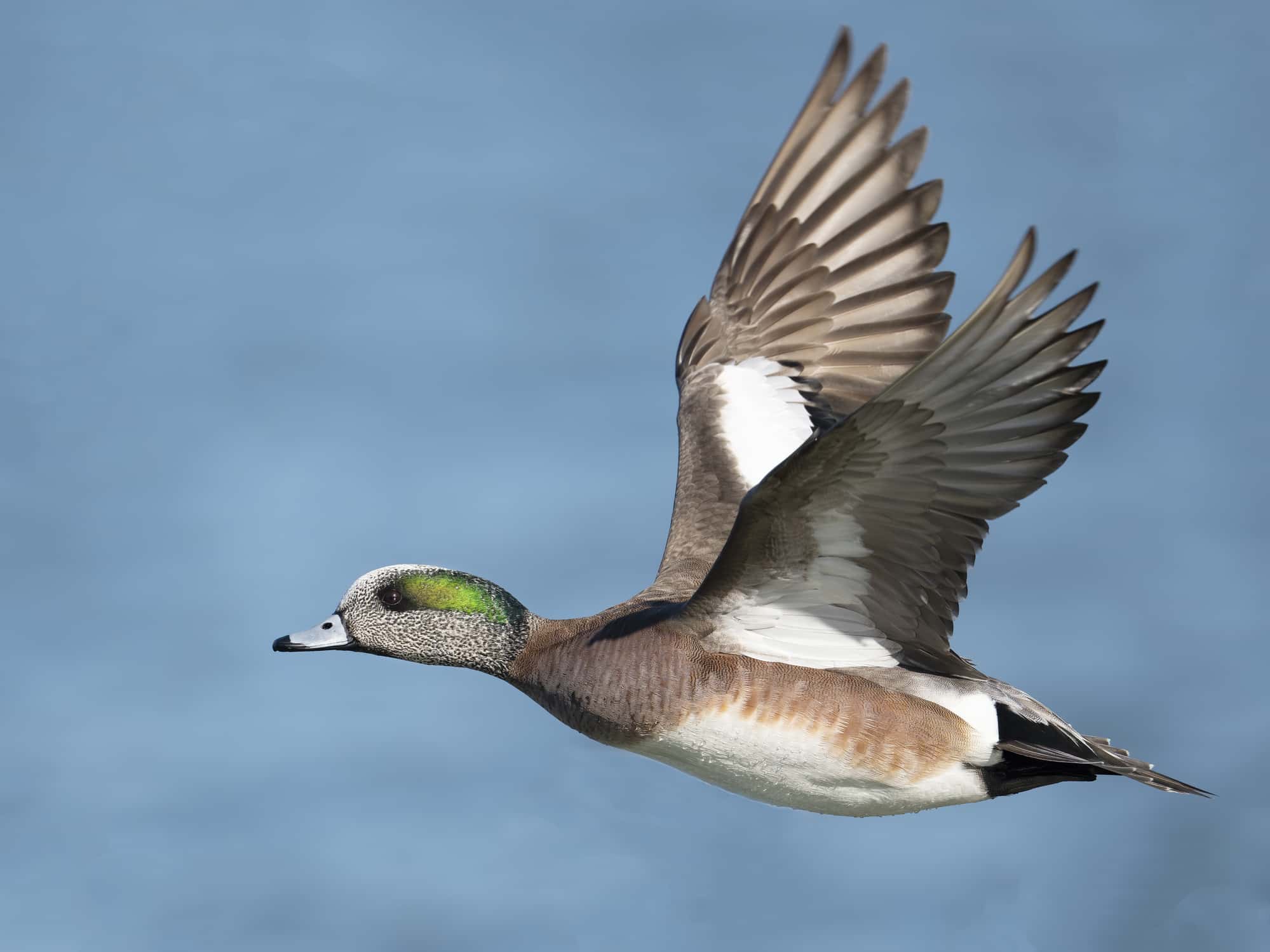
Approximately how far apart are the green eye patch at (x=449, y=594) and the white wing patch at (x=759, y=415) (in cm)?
136

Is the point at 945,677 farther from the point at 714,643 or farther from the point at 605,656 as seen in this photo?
the point at 605,656

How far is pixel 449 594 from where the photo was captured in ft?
20.4

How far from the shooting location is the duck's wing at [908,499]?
4629 millimetres

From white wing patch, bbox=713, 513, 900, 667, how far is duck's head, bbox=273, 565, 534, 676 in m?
1.03

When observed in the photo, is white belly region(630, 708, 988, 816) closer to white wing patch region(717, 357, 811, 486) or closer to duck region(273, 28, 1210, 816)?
duck region(273, 28, 1210, 816)

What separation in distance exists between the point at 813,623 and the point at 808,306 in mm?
2049

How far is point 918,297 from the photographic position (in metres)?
6.68

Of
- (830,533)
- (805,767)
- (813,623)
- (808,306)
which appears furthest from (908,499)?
(808,306)

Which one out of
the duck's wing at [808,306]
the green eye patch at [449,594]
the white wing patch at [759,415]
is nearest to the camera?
the green eye patch at [449,594]

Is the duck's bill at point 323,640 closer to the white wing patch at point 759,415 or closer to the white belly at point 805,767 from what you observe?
the white belly at point 805,767

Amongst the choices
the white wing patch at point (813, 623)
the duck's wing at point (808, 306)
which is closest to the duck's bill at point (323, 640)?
the duck's wing at point (808, 306)

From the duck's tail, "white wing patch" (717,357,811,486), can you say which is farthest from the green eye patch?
the duck's tail

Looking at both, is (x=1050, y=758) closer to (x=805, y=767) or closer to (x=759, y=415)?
(x=805, y=767)

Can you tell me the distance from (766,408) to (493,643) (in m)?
1.79
